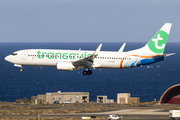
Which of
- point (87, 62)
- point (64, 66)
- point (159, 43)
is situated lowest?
point (64, 66)

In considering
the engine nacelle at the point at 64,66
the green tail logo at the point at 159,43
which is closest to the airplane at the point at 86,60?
the engine nacelle at the point at 64,66

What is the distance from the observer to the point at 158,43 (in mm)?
76875

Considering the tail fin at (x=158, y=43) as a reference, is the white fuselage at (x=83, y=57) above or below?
below

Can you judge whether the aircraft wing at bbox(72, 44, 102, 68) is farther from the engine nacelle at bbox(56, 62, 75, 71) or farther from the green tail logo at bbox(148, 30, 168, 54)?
the green tail logo at bbox(148, 30, 168, 54)

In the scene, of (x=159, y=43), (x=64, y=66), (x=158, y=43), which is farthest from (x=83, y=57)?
Answer: (x=159, y=43)

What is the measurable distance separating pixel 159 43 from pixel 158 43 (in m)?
0.21

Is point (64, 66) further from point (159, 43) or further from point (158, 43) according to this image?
point (159, 43)

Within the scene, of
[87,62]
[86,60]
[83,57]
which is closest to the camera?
[86,60]

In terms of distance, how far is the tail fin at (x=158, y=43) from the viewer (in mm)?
76062

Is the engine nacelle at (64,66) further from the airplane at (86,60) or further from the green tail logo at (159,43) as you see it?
the green tail logo at (159,43)

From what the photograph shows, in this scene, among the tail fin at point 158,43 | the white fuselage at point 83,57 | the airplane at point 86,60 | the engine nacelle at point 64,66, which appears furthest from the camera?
the tail fin at point 158,43

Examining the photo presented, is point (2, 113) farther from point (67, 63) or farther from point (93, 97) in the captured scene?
point (93, 97)

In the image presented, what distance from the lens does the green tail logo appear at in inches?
2997
